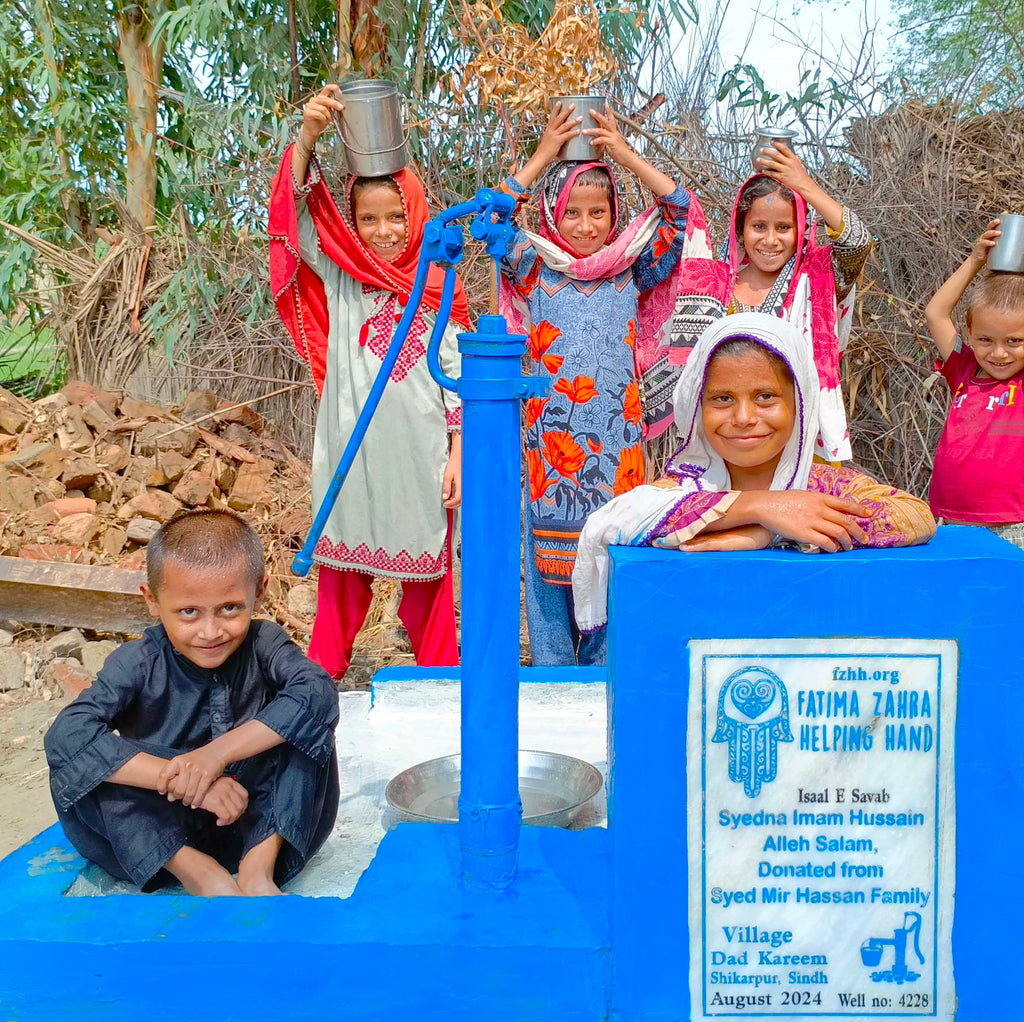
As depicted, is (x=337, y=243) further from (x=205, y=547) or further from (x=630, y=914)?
(x=630, y=914)

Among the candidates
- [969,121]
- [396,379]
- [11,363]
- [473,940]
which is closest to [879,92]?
[969,121]

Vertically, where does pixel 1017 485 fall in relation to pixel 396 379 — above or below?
below

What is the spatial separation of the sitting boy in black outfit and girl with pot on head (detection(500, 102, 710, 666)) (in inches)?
56.7

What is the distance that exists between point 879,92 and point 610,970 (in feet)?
15.6

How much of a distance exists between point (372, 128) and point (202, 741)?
185 centimetres

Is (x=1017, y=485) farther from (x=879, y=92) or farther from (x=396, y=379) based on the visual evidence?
(x=879, y=92)

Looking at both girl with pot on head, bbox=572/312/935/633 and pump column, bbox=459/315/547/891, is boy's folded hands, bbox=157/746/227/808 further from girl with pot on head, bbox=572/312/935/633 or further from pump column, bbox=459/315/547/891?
girl with pot on head, bbox=572/312/935/633

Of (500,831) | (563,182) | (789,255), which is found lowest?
(500,831)

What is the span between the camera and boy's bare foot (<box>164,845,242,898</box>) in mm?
2057

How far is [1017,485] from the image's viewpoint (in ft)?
11.1

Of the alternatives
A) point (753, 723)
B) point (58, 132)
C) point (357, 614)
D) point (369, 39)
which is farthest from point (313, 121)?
point (58, 132)

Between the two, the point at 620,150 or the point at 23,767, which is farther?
the point at 23,767

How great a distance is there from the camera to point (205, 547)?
2.11 m

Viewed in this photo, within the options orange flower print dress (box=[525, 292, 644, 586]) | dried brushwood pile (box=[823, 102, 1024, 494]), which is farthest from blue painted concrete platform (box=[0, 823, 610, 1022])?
dried brushwood pile (box=[823, 102, 1024, 494])
